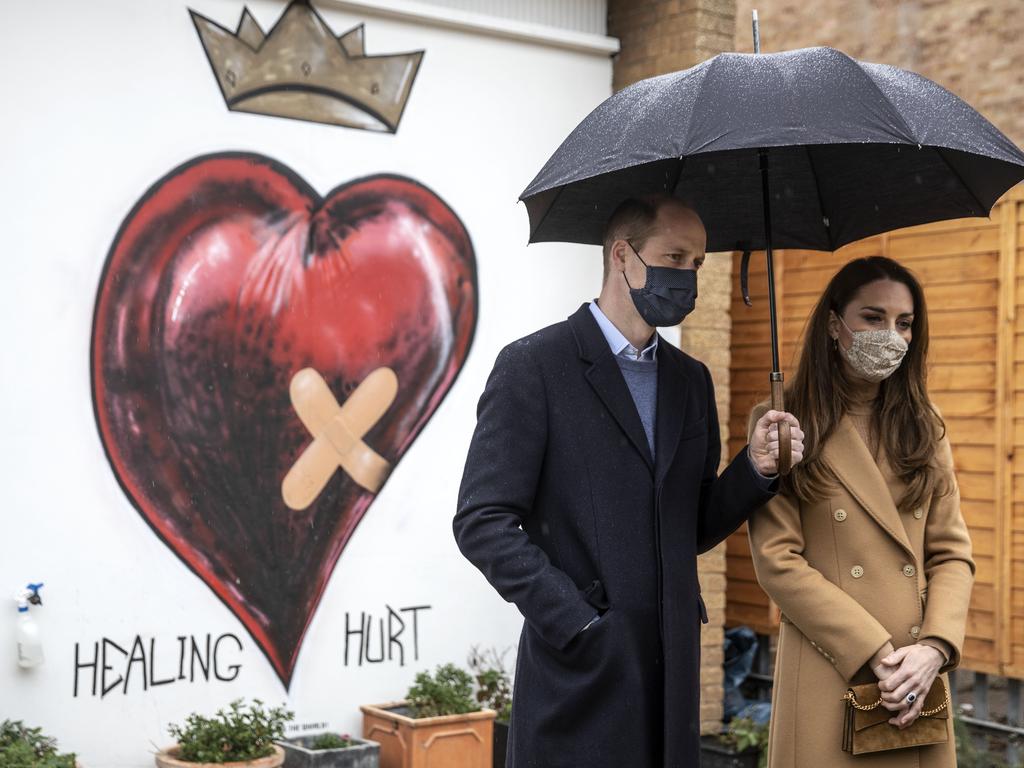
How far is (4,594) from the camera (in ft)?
17.1

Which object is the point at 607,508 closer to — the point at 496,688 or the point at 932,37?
the point at 496,688

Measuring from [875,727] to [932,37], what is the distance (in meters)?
8.00

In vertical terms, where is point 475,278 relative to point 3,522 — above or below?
above

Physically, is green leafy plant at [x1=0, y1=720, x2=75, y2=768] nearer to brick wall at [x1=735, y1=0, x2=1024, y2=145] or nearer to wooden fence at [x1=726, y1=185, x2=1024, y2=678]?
wooden fence at [x1=726, y1=185, x2=1024, y2=678]

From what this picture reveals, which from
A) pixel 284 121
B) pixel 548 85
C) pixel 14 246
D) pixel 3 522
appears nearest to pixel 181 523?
pixel 3 522

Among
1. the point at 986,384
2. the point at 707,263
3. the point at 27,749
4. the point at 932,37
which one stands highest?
the point at 932,37

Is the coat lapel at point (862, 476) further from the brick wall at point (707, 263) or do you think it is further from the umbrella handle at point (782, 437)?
the brick wall at point (707, 263)

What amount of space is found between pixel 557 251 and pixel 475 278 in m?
0.51

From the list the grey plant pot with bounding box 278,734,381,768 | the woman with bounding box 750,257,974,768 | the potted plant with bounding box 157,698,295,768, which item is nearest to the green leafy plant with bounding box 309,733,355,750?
the grey plant pot with bounding box 278,734,381,768

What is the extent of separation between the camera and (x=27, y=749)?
4.88 m

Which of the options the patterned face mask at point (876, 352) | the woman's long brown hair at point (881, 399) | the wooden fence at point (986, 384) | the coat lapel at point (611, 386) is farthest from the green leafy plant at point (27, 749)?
the wooden fence at point (986, 384)

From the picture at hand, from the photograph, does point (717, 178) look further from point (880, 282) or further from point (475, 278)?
point (475, 278)

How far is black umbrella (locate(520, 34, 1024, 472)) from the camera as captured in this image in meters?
2.98

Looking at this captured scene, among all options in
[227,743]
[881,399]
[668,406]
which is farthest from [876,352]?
[227,743]
